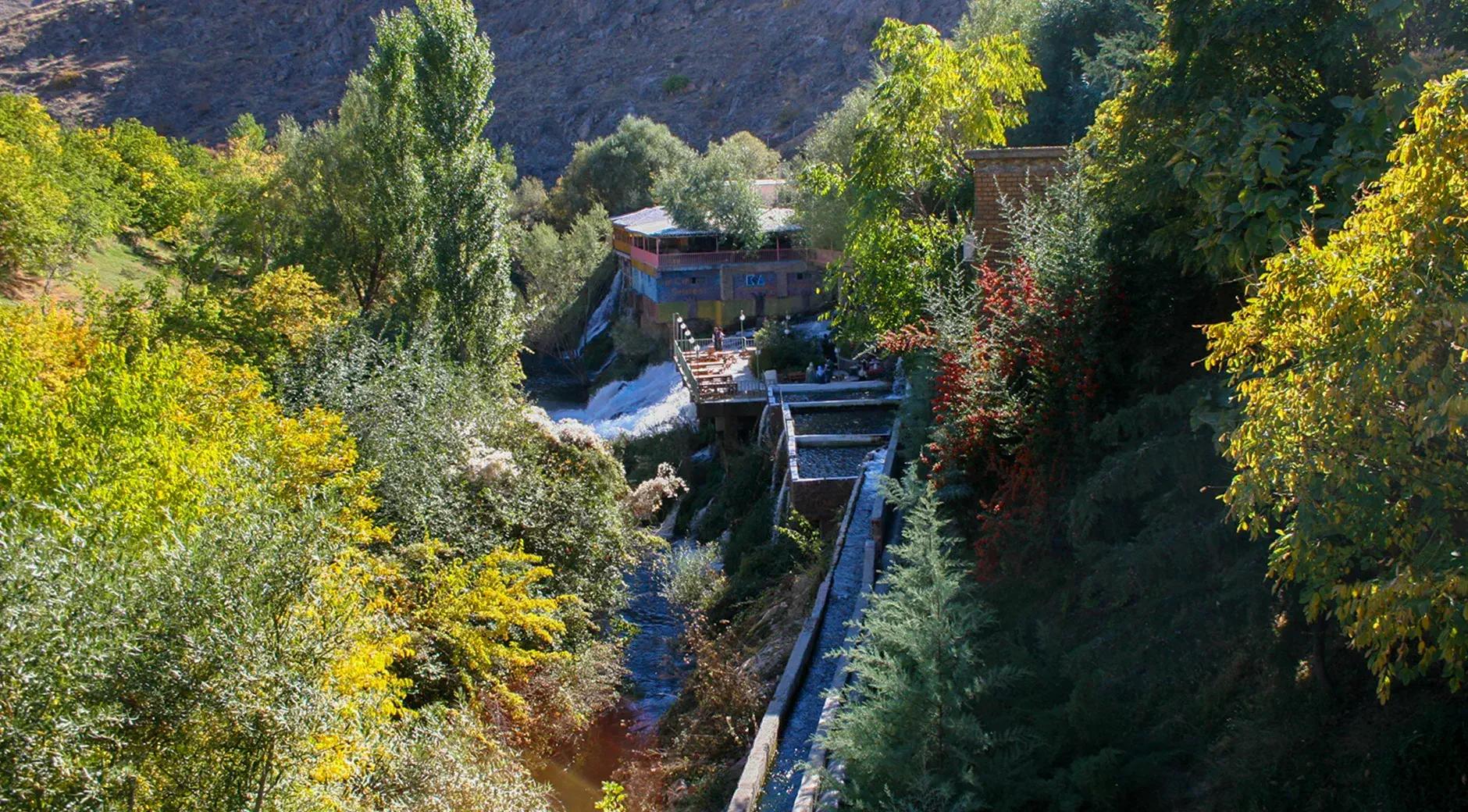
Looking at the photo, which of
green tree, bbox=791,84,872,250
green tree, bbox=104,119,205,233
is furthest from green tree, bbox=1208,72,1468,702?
green tree, bbox=104,119,205,233

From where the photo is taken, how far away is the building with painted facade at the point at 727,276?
37.7 metres

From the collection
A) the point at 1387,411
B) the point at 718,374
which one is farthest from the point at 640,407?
the point at 1387,411

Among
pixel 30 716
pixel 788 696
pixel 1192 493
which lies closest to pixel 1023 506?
pixel 1192 493

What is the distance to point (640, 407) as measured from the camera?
1307 inches

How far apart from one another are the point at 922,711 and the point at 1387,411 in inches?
130

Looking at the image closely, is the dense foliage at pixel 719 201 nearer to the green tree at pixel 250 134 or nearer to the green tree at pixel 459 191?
the green tree at pixel 459 191

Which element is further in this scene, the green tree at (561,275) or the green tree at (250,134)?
the green tree at (250,134)

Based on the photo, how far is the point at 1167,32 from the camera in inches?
373

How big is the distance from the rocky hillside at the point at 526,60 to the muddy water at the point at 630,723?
166 feet

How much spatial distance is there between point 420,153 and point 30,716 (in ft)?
53.0

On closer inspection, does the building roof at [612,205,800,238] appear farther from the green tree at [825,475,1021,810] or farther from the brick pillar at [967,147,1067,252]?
the green tree at [825,475,1021,810]

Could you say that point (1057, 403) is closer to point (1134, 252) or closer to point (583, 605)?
point (1134, 252)

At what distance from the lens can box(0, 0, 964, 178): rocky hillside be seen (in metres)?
70.4

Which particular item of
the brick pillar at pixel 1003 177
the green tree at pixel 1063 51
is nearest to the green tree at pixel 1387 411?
the brick pillar at pixel 1003 177
